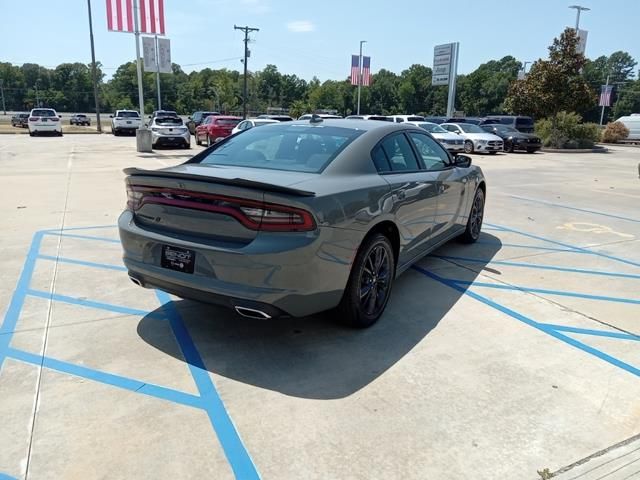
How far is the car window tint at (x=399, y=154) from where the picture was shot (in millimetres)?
4352

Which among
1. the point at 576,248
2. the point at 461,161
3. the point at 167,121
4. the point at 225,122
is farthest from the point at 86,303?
the point at 167,121

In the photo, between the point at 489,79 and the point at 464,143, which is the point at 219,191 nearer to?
the point at 464,143

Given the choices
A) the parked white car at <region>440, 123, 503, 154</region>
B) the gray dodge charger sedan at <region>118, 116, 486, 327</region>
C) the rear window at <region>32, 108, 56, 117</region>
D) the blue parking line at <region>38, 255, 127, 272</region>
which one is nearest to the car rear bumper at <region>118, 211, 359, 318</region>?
the gray dodge charger sedan at <region>118, 116, 486, 327</region>

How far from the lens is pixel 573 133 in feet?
101

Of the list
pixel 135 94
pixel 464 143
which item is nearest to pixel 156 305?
pixel 464 143

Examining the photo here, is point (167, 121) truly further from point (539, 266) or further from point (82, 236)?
point (539, 266)

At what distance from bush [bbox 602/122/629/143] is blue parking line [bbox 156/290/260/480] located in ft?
138

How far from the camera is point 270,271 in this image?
306 cm

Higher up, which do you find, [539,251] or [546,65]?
[546,65]

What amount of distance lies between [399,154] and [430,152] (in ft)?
2.93

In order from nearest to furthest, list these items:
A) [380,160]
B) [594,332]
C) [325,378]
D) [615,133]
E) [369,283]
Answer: [325,378]
[369,283]
[594,332]
[380,160]
[615,133]

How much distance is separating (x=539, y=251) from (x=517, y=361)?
3.32 meters

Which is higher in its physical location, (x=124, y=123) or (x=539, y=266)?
(x=124, y=123)

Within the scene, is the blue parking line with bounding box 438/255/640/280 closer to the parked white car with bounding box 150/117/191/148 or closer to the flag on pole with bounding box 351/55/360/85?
the parked white car with bounding box 150/117/191/148
